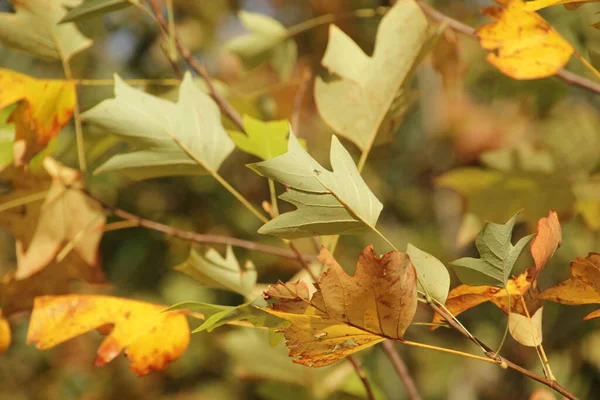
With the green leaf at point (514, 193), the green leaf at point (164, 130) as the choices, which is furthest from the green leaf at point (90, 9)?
the green leaf at point (514, 193)

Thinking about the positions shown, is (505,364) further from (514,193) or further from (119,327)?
(514,193)

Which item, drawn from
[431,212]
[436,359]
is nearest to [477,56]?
[431,212]

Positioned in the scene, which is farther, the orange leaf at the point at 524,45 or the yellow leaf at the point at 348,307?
the orange leaf at the point at 524,45

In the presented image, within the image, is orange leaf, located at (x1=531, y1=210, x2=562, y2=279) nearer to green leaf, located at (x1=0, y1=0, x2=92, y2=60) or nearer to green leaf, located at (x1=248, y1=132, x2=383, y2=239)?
green leaf, located at (x1=248, y1=132, x2=383, y2=239)

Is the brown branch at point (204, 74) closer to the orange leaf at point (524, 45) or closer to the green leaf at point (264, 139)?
the green leaf at point (264, 139)

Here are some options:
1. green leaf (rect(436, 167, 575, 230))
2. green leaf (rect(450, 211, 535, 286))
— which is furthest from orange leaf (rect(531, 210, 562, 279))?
green leaf (rect(436, 167, 575, 230))

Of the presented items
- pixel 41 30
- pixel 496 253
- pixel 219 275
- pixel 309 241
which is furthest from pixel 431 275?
pixel 309 241
